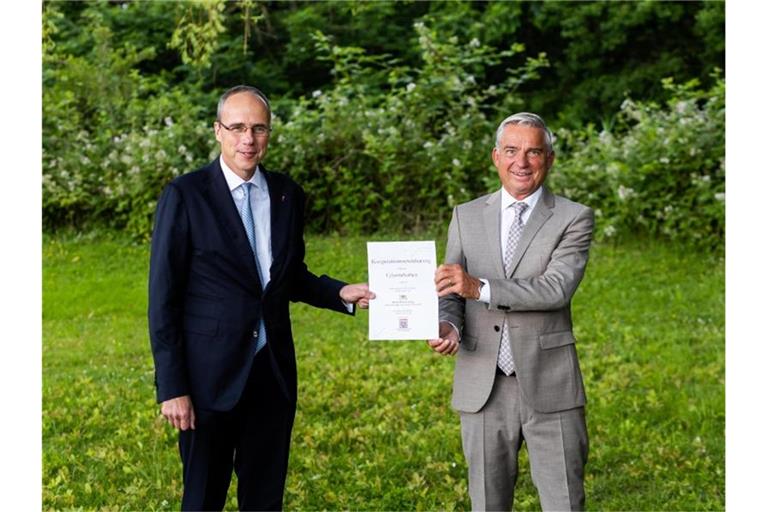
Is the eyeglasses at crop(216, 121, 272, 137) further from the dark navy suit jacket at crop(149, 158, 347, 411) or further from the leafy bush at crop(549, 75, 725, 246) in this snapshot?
the leafy bush at crop(549, 75, 725, 246)

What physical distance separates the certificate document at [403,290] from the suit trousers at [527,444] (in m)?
0.31

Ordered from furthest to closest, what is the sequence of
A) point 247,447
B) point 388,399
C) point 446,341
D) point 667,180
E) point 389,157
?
point 389,157, point 667,180, point 388,399, point 247,447, point 446,341

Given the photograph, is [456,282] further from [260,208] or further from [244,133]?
[244,133]

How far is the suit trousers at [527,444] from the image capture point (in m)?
3.35

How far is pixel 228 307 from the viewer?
11.0ft

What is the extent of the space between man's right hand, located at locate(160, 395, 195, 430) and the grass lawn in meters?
1.93

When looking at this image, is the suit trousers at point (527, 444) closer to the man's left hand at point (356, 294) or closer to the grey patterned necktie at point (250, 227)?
the man's left hand at point (356, 294)

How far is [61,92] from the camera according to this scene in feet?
41.1

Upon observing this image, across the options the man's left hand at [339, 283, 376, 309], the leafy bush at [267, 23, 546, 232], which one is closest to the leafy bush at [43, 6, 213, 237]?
the leafy bush at [267, 23, 546, 232]

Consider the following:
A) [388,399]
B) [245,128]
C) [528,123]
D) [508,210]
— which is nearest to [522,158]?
[528,123]

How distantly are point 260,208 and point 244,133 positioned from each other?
0.91 feet

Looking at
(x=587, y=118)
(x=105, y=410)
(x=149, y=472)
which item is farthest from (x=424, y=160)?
(x=149, y=472)

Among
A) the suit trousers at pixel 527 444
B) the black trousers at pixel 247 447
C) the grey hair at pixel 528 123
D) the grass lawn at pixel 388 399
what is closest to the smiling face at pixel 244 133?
the black trousers at pixel 247 447
